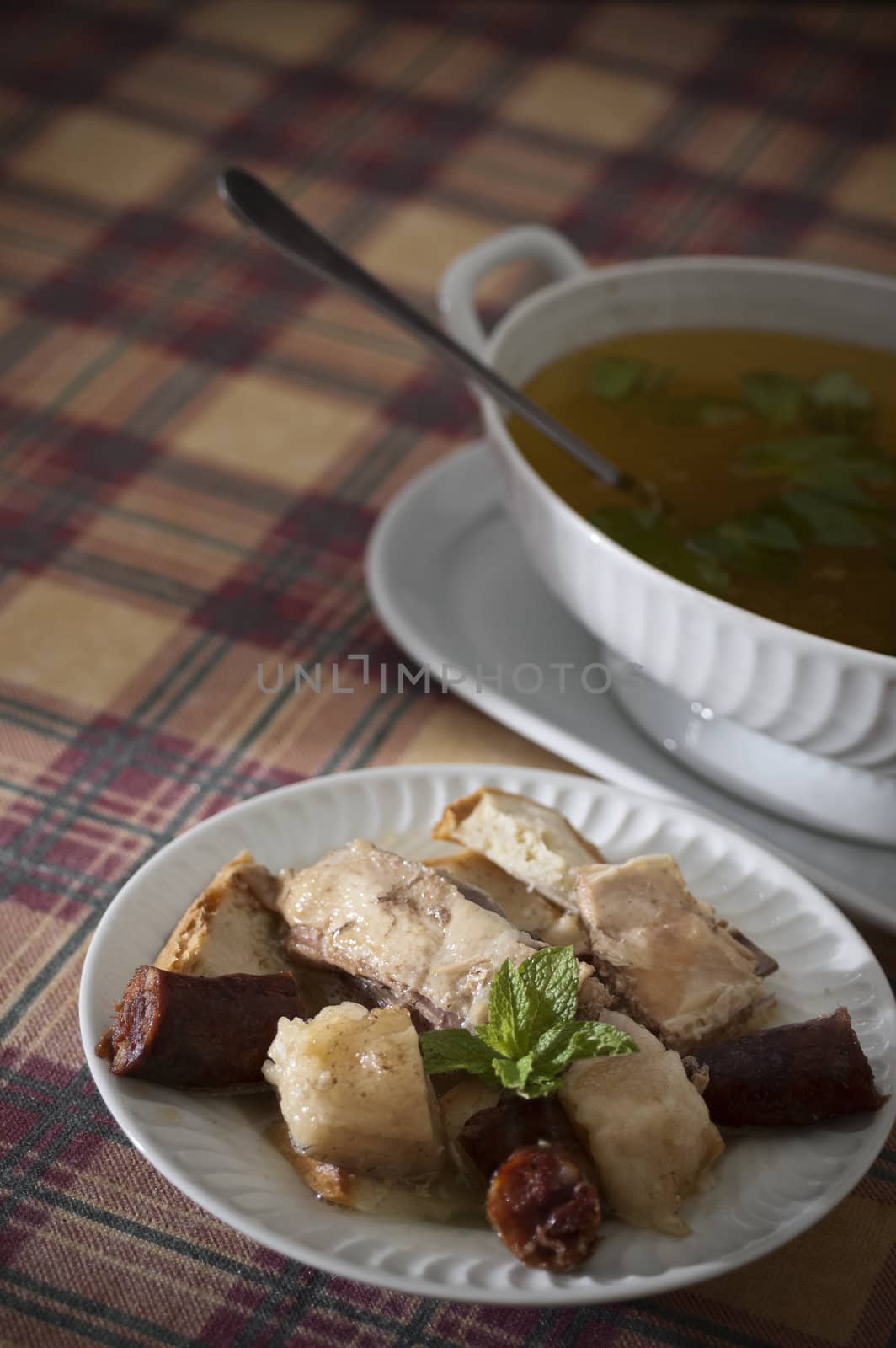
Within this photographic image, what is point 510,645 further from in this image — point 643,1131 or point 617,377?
point 643,1131

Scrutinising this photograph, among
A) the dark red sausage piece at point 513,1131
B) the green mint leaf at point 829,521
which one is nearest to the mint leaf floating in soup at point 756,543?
the green mint leaf at point 829,521

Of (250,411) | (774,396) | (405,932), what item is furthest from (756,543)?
(250,411)

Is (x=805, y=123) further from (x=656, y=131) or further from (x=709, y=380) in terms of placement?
(x=709, y=380)

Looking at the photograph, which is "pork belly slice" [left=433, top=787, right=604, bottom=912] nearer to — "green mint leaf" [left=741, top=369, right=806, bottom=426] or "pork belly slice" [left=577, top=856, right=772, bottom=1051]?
"pork belly slice" [left=577, top=856, right=772, bottom=1051]

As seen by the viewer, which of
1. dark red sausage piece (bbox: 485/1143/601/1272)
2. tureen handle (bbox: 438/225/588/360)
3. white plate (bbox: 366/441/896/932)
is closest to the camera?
dark red sausage piece (bbox: 485/1143/601/1272)

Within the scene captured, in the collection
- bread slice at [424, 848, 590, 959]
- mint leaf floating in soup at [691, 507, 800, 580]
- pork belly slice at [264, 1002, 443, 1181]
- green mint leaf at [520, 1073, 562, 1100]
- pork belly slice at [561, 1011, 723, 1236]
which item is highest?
pork belly slice at [264, 1002, 443, 1181]

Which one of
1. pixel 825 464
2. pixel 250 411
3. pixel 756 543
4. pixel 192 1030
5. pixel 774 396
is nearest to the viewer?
pixel 192 1030

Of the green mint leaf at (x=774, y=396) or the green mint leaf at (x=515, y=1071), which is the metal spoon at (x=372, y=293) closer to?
Result: the green mint leaf at (x=774, y=396)

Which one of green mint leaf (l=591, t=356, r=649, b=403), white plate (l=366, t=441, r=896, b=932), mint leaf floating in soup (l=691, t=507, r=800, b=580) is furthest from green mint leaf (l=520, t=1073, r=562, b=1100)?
green mint leaf (l=591, t=356, r=649, b=403)
